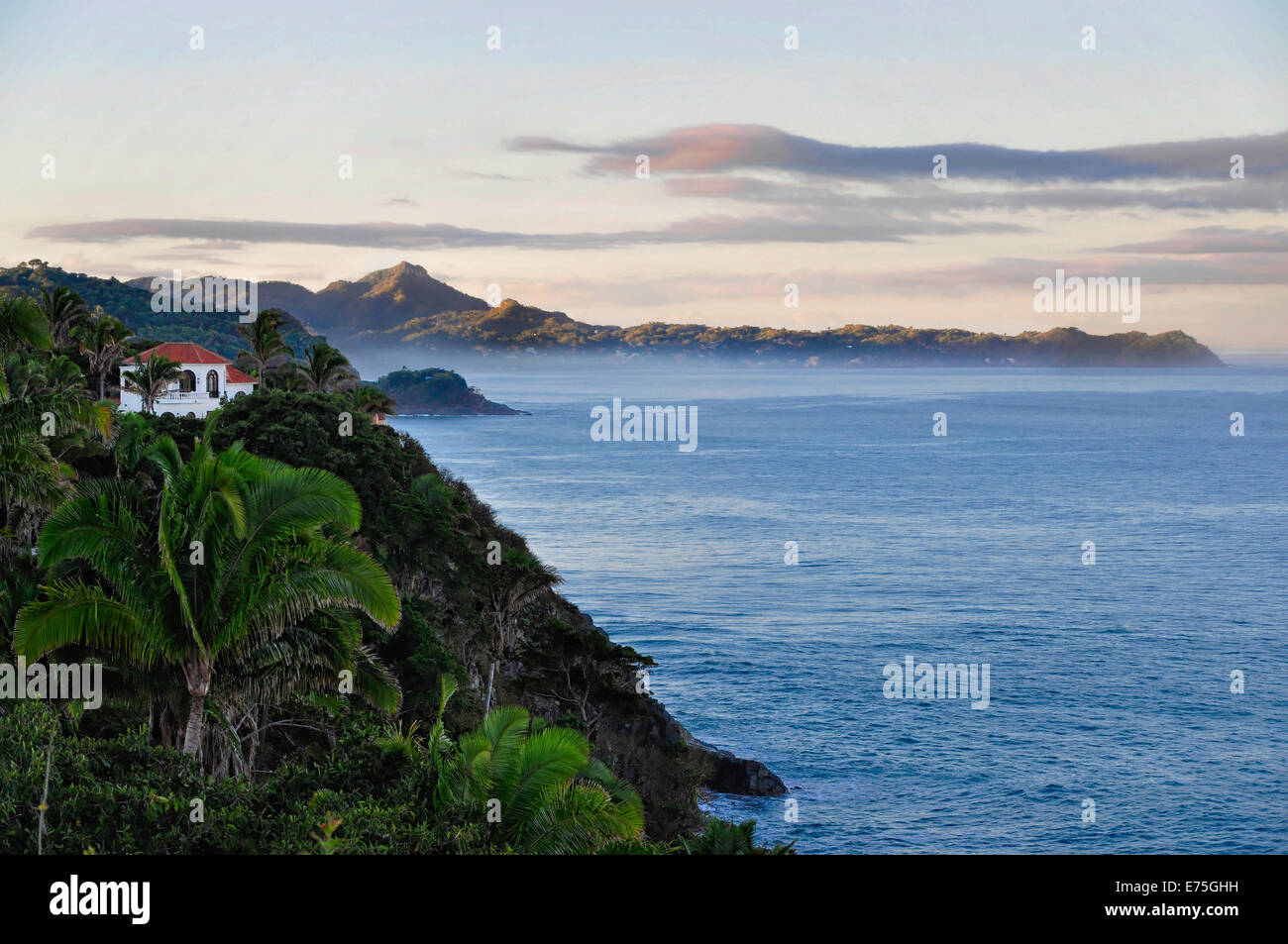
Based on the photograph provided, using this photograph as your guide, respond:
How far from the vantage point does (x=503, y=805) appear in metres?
15.6

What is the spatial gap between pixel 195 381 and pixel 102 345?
1038cm

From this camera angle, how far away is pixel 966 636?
68875mm

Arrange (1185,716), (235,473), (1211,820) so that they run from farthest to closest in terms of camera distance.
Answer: (1185,716) → (1211,820) → (235,473)

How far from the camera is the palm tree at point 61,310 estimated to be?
214 feet

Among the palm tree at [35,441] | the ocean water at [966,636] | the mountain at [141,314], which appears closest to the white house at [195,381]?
the ocean water at [966,636]

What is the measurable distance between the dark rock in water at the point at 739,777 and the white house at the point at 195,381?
1761 inches

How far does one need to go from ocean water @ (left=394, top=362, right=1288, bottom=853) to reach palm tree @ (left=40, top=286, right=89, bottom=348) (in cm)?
3726

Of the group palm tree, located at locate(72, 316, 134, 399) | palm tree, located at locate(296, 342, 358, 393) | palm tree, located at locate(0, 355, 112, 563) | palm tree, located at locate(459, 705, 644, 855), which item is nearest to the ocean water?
palm tree, located at locate(296, 342, 358, 393)

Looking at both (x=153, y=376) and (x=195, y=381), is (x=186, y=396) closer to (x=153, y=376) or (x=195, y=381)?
(x=195, y=381)

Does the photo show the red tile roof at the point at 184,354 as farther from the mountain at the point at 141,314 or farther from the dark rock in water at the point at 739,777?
the mountain at the point at 141,314

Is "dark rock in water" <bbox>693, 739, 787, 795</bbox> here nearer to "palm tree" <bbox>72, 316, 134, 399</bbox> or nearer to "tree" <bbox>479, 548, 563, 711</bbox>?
"tree" <bbox>479, 548, 563, 711</bbox>
